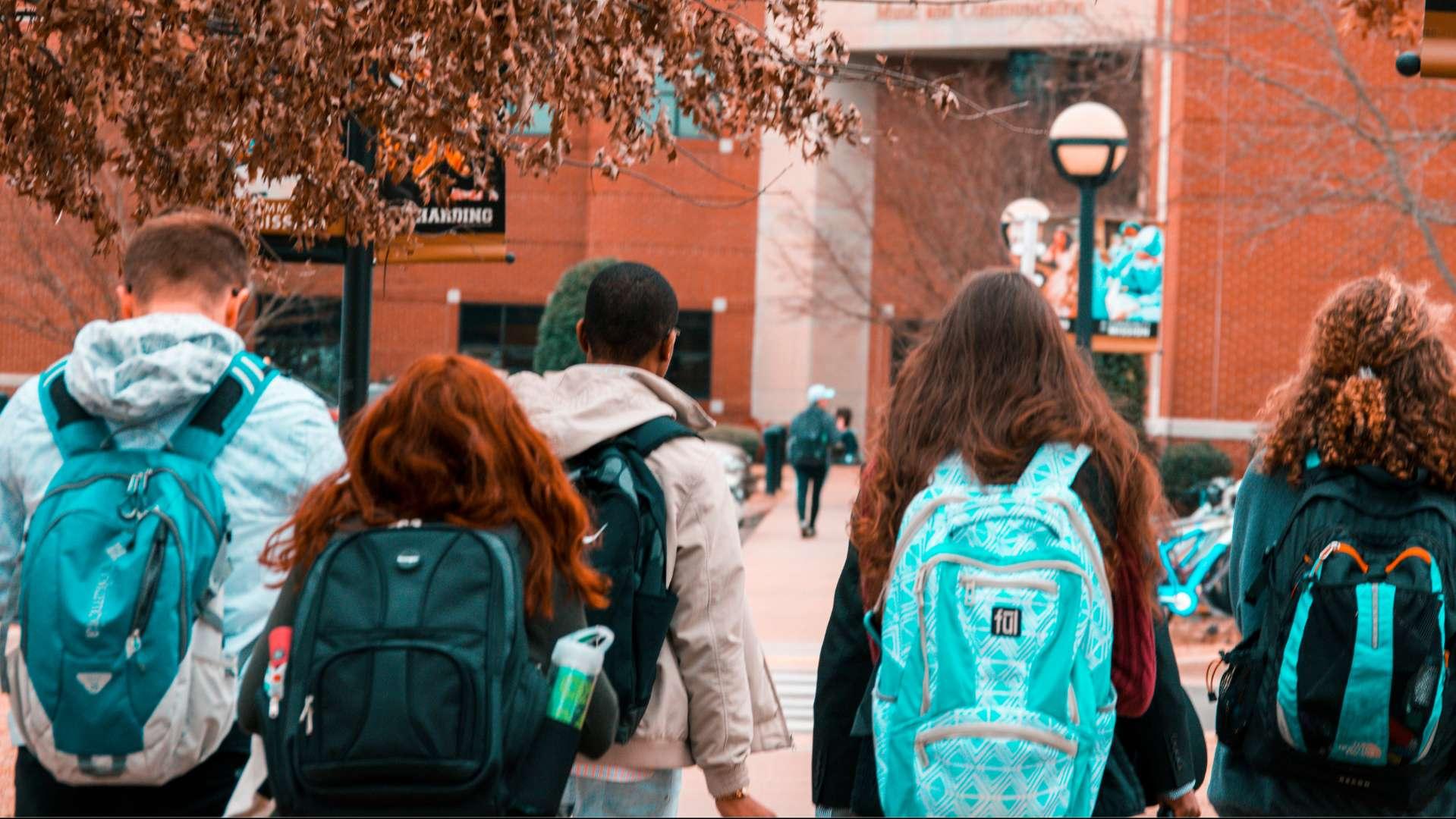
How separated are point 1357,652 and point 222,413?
2495 millimetres

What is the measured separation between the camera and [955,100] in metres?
6.85

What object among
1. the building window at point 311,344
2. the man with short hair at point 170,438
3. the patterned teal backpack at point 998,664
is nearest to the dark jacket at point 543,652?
the man with short hair at point 170,438

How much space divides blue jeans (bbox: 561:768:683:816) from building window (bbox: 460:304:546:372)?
1656 inches

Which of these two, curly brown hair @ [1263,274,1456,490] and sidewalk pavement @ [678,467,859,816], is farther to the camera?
sidewalk pavement @ [678,467,859,816]

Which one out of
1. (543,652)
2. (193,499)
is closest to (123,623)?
(193,499)

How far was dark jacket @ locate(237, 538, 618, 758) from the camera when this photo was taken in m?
3.09

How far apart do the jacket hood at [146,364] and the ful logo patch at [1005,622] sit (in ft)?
5.46

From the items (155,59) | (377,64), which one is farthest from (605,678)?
(377,64)

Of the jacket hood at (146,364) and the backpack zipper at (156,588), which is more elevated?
the jacket hood at (146,364)

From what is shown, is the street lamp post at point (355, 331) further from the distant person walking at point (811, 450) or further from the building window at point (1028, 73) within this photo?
the building window at point (1028, 73)

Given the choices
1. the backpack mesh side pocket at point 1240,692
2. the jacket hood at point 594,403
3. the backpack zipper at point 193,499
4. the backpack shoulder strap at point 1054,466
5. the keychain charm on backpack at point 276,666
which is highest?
the jacket hood at point 594,403

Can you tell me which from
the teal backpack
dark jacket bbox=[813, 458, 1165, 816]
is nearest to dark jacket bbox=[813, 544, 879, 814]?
dark jacket bbox=[813, 458, 1165, 816]

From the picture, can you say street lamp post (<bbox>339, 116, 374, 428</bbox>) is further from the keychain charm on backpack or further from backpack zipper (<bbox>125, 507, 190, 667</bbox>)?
the keychain charm on backpack

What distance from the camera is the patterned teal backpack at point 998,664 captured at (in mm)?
3137
